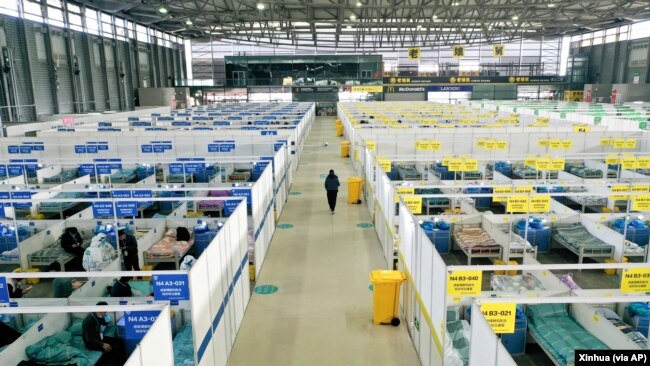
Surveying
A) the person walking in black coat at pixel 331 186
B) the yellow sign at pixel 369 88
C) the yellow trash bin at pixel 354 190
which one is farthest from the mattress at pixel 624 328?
the yellow sign at pixel 369 88

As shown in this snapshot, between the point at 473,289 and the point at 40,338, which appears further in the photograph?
the point at 40,338

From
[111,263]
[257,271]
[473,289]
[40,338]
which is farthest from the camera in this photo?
[257,271]

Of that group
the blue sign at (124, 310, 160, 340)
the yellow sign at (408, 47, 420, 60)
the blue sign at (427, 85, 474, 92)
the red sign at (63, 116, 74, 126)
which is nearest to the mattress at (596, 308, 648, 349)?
the blue sign at (124, 310, 160, 340)

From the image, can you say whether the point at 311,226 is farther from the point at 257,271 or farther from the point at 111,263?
the point at 111,263

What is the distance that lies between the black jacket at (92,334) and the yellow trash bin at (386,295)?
4.09 metres

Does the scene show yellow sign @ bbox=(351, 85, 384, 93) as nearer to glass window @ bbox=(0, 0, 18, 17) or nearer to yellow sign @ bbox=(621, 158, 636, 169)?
glass window @ bbox=(0, 0, 18, 17)

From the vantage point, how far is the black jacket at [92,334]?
239 inches

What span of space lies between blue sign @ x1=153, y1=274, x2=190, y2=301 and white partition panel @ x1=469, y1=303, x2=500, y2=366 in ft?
10.2

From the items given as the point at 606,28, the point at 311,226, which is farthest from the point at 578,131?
the point at 606,28

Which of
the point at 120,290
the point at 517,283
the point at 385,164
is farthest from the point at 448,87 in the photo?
the point at 120,290

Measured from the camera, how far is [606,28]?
47.6 metres

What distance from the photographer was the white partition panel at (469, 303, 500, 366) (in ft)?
13.1

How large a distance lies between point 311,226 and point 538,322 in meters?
7.53

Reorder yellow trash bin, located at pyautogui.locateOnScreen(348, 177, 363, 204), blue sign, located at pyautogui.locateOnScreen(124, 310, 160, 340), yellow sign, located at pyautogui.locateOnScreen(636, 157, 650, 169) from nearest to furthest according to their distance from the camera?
1. blue sign, located at pyautogui.locateOnScreen(124, 310, 160, 340)
2. yellow sign, located at pyautogui.locateOnScreen(636, 157, 650, 169)
3. yellow trash bin, located at pyautogui.locateOnScreen(348, 177, 363, 204)
